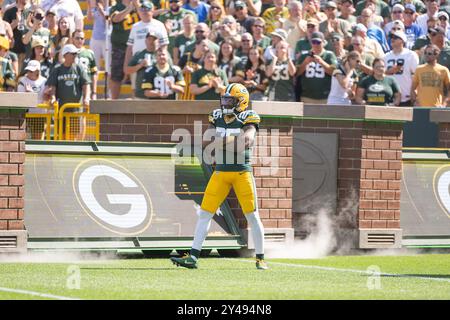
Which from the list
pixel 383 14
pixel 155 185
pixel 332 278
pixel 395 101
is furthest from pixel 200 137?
pixel 383 14

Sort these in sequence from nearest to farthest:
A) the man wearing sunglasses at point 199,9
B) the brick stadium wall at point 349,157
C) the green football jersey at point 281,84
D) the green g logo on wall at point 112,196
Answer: the green g logo on wall at point 112,196 < the brick stadium wall at point 349,157 < the green football jersey at point 281,84 < the man wearing sunglasses at point 199,9

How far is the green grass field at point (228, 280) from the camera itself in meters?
11.2

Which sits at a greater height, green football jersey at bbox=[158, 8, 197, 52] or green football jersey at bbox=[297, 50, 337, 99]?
green football jersey at bbox=[158, 8, 197, 52]

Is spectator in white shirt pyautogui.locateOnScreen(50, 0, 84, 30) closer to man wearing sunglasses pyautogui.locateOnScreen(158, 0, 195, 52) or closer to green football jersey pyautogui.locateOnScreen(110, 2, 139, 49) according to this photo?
green football jersey pyautogui.locateOnScreen(110, 2, 139, 49)

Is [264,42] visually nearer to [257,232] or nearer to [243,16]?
[243,16]

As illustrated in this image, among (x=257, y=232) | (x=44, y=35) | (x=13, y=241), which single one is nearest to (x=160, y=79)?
(x=44, y=35)

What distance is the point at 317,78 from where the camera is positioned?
20.9 m

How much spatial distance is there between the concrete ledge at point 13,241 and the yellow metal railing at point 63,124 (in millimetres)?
3817

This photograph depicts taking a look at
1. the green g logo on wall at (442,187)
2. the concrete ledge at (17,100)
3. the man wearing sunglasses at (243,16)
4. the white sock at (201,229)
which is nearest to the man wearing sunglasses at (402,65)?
the man wearing sunglasses at (243,16)

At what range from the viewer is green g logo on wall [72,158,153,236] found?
15.3 m

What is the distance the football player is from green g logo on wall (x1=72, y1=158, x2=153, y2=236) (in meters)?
1.70

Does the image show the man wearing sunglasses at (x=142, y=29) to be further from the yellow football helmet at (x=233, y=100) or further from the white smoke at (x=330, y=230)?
the yellow football helmet at (x=233, y=100)

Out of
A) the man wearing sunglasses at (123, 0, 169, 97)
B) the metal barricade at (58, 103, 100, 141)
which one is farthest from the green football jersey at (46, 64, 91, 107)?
the man wearing sunglasses at (123, 0, 169, 97)

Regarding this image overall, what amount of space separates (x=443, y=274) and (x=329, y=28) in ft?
30.3
